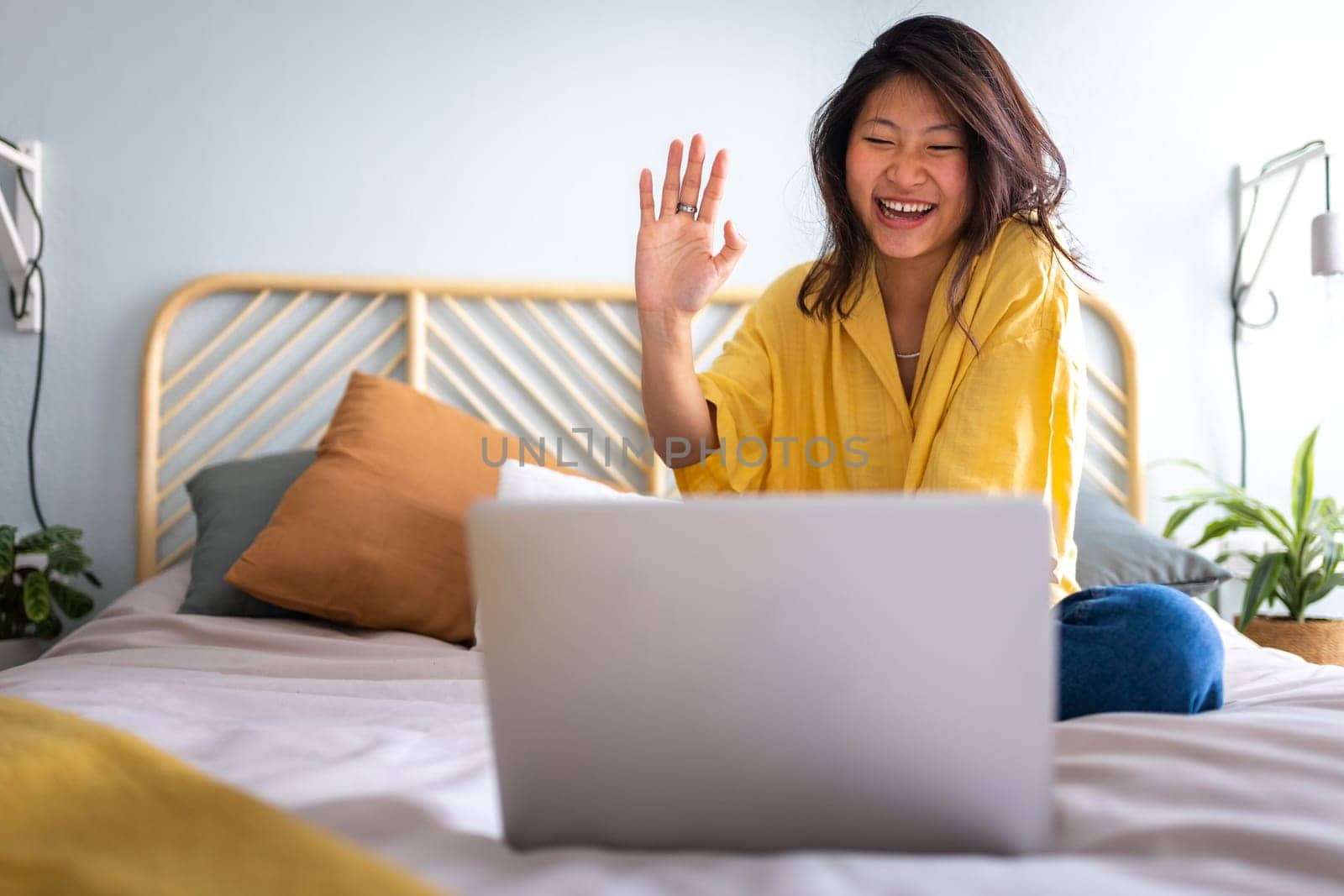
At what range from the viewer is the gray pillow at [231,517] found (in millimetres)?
1833

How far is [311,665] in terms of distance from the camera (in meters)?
1.43

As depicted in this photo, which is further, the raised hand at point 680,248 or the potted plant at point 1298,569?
the potted plant at point 1298,569

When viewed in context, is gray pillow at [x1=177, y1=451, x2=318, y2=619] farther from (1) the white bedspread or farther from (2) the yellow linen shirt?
(2) the yellow linen shirt

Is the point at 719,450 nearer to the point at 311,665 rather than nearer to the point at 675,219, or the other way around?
the point at 675,219

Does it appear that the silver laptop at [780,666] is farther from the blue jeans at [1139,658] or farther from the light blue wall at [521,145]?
the light blue wall at [521,145]

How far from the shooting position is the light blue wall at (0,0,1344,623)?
227 cm

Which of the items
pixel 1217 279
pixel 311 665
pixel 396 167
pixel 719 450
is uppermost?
pixel 396 167

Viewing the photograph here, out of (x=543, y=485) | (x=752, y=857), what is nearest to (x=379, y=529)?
(x=543, y=485)

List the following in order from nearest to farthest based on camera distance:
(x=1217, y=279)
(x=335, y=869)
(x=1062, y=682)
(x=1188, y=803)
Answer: (x=335, y=869) → (x=1188, y=803) → (x=1062, y=682) → (x=1217, y=279)

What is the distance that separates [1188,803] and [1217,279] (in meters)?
2.08

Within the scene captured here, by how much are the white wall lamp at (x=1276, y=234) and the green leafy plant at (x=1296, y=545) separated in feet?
0.82

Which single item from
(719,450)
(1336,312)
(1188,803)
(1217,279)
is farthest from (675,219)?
(1336,312)

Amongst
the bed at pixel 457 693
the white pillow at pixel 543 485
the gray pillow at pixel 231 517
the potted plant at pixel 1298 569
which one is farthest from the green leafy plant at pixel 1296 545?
the gray pillow at pixel 231 517

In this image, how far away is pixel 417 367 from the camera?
2316mm
